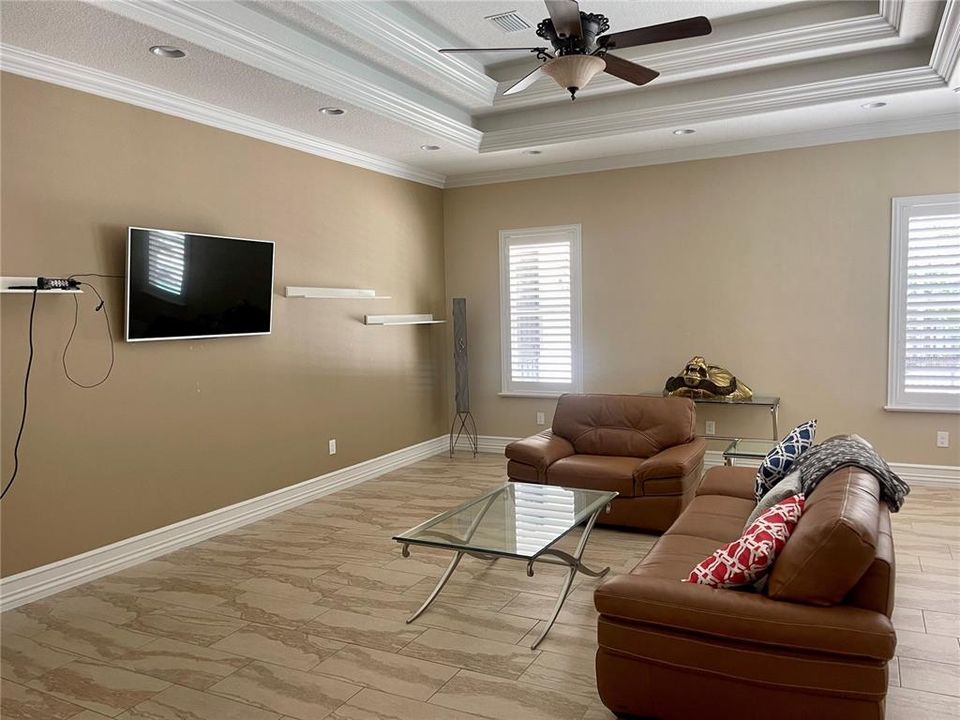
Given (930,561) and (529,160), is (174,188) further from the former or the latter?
(930,561)

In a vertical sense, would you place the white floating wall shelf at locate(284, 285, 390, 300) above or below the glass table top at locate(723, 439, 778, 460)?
above

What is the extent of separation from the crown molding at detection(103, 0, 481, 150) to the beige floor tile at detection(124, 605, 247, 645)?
291 centimetres

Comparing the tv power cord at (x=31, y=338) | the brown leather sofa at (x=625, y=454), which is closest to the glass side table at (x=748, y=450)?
the brown leather sofa at (x=625, y=454)

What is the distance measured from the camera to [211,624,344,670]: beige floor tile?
10.1ft

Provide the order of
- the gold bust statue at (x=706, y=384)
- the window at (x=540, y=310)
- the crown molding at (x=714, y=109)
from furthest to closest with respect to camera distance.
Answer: the window at (x=540, y=310), the gold bust statue at (x=706, y=384), the crown molding at (x=714, y=109)

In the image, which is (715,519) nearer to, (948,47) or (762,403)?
(762,403)

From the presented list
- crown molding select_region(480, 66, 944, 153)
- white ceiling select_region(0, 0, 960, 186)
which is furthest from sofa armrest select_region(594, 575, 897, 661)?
crown molding select_region(480, 66, 944, 153)

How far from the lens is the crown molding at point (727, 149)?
5477 mm

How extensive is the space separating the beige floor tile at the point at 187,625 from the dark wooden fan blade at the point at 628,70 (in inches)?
133

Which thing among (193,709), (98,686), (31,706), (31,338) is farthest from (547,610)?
(31,338)

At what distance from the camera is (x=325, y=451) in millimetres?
5859

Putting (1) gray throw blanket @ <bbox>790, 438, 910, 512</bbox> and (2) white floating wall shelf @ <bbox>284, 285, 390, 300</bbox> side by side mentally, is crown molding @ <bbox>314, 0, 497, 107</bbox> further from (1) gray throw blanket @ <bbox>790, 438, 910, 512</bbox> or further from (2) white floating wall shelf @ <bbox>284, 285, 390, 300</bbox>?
(1) gray throw blanket @ <bbox>790, 438, 910, 512</bbox>

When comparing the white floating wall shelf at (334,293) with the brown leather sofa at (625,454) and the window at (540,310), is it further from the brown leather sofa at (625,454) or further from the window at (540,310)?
the brown leather sofa at (625,454)

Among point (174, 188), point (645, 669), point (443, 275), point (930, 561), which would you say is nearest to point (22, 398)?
point (174, 188)
